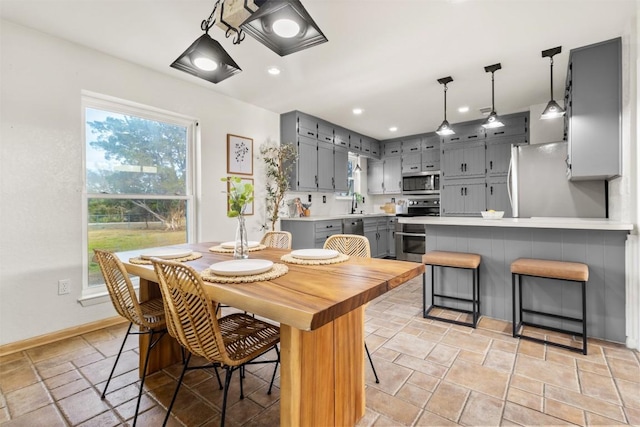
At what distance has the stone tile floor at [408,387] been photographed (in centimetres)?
157

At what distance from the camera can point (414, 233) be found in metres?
5.55

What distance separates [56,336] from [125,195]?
1.34 metres

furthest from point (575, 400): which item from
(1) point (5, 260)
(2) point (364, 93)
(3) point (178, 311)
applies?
(1) point (5, 260)

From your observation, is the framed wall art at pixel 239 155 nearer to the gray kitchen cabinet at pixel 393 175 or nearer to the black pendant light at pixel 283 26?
the black pendant light at pixel 283 26

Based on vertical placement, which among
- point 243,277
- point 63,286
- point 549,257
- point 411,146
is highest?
point 411,146

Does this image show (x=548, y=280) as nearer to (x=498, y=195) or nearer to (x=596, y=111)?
(x=596, y=111)

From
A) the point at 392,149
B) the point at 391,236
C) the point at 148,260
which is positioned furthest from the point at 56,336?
the point at 392,149

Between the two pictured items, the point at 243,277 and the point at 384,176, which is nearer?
the point at 243,277

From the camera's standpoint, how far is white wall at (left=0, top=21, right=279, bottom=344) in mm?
2348

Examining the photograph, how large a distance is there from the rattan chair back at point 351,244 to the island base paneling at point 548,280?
1.31 meters

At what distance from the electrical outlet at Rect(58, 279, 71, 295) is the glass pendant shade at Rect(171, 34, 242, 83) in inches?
83.5

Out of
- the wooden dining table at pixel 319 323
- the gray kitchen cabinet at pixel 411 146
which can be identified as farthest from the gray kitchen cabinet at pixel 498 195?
the wooden dining table at pixel 319 323

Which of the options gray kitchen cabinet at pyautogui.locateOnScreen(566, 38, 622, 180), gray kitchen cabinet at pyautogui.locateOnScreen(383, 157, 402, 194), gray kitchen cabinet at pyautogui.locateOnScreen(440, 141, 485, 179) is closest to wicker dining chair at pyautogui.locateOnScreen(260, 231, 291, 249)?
gray kitchen cabinet at pyautogui.locateOnScreen(566, 38, 622, 180)

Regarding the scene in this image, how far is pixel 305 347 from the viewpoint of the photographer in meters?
1.16
